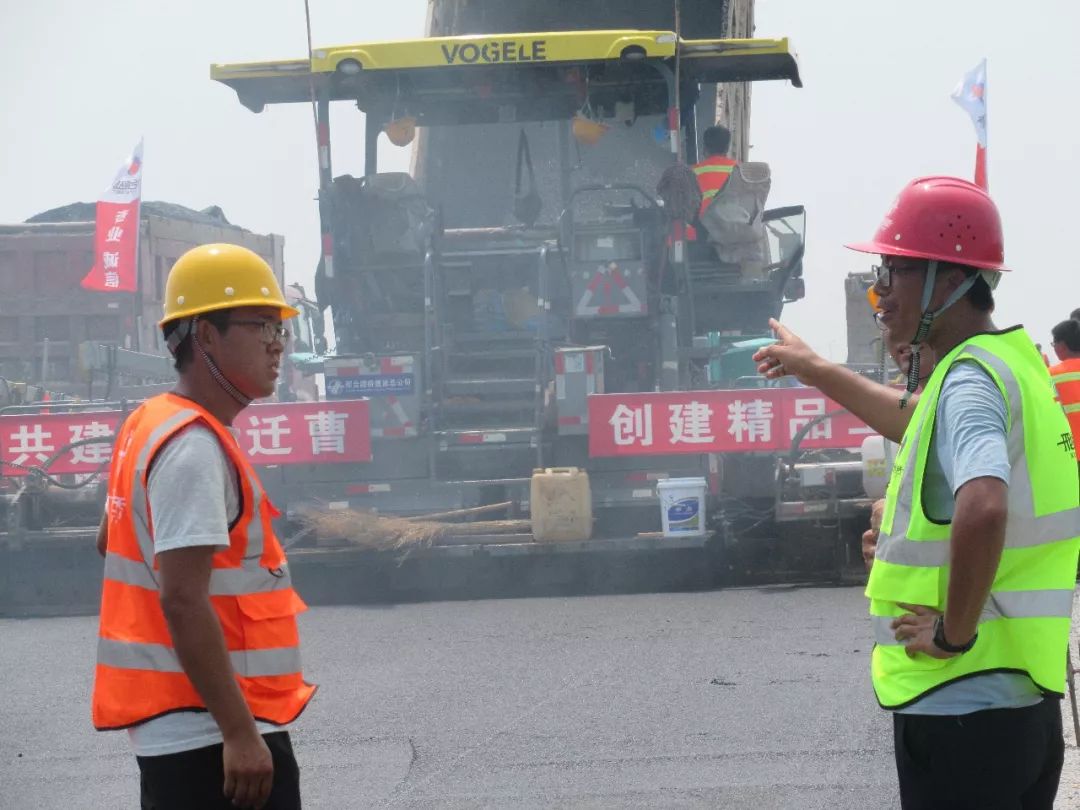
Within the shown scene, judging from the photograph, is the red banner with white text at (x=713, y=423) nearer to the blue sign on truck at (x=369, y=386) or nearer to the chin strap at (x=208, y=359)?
the blue sign on truck at (x=369, y=386)

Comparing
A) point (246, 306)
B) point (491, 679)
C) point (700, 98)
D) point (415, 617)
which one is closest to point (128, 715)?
point (246, 306)

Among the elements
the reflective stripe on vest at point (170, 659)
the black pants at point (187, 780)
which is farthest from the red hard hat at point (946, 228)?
the black pants at point (187, 780)

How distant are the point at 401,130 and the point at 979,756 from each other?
8.82 metres

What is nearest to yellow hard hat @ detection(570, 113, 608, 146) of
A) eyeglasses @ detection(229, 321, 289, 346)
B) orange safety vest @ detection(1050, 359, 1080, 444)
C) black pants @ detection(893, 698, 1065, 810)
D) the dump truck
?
the dump truck

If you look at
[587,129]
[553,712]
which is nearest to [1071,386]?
[553,712]

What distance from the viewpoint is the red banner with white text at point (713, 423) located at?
9445mm

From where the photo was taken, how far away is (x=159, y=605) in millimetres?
2518

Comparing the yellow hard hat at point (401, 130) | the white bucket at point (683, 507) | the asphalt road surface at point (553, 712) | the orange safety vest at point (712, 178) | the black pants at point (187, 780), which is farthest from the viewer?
the orange safety vest at point (712, 178)

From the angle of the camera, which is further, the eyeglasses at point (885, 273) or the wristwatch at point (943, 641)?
the eyeglasses at point (885, 273)

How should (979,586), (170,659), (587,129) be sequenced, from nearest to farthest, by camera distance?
(979,586) < (170,659) < (587,129)

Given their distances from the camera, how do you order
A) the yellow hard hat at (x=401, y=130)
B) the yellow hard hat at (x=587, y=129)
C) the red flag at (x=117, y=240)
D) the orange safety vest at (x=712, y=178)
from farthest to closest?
the red flag at (x=117, y=240) → the orange safety vest at (x=712, y=178) → the yellow hard hat at (x=401, y=130) → the yellow hard hat at (x=587, y=129)

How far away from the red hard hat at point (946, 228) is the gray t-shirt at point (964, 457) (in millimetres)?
230

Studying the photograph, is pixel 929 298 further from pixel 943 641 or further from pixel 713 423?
pixel 713 423

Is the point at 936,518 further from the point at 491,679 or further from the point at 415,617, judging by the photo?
the point at 415,617
